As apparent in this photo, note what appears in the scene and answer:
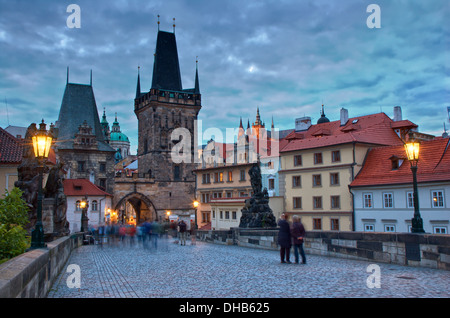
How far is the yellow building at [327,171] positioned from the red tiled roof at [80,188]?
2607cm

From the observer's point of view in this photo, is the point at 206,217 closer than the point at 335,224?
No

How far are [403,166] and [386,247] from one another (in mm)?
23590

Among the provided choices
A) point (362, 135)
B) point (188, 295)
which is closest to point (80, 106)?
point (362, 135)

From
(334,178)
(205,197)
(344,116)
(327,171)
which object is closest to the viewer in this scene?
(334,178)

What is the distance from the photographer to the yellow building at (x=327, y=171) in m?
38.1

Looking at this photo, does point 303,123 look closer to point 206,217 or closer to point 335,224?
point 206,217

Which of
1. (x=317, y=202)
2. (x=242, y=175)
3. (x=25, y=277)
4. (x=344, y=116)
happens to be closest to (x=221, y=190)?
(x=242, y=175)

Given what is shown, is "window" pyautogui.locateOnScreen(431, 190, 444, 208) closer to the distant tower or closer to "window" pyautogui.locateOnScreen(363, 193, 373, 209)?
"window" pyautogui.locateOnScreen(363, 193, 373, 209)

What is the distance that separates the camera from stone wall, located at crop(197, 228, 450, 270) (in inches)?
438

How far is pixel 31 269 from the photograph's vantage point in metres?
6.32

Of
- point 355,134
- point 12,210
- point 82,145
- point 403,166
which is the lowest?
point 12,210

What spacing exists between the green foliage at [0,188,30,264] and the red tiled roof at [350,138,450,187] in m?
28.4

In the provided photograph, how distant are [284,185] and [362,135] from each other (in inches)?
362

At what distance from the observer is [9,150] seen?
29.7 m
